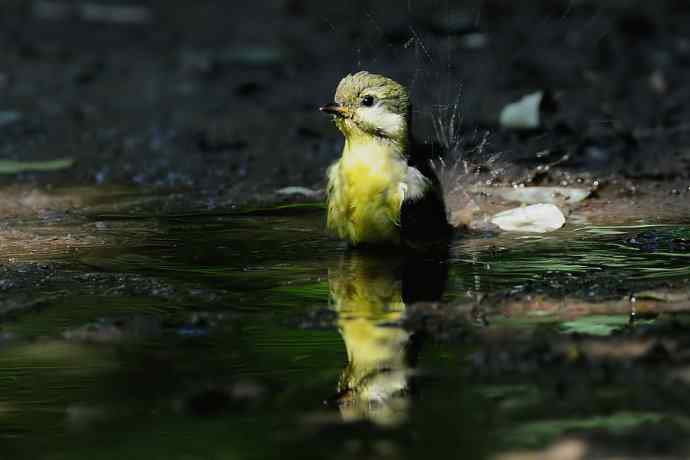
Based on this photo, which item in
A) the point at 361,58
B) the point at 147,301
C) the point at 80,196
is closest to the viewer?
the point at 147,301

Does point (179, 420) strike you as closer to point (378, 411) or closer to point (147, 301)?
point (378, 411)

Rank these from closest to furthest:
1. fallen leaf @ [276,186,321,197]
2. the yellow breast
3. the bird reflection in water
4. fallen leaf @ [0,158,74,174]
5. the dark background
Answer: the bird reflection in water
the yellow breast
fallen leaf @ [276,186,321,197]
the dark background
fallen leaf @ [0,158,74,174]

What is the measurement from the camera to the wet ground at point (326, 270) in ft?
11.0

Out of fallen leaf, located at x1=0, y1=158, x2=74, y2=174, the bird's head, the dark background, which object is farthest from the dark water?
fallen leaf, located at x1=0, y1=158, x2=74, y2=174

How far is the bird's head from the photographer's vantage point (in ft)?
18.3

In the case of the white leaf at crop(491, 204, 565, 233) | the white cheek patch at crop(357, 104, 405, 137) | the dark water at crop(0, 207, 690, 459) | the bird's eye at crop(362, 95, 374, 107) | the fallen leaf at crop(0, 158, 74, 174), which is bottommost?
the dark water at crop(0, 207, 690, 459)

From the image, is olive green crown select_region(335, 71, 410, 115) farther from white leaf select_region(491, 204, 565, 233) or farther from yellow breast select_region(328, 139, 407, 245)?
white leaf select_region(491, 204, 565, 233)

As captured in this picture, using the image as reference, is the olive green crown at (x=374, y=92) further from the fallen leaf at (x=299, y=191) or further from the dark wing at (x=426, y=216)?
the fallen leaf at (x=299, y=191)

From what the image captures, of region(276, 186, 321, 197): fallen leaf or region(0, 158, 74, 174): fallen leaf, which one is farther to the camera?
region(0, 158, 74, 174): fallen leaf

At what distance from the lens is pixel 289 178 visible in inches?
297

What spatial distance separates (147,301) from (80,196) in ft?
8.57

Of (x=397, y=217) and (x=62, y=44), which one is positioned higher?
(x=62, y=44)

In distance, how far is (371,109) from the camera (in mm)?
5625

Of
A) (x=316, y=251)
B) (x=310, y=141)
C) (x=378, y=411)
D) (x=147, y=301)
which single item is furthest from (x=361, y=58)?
(x=378, y=411)
